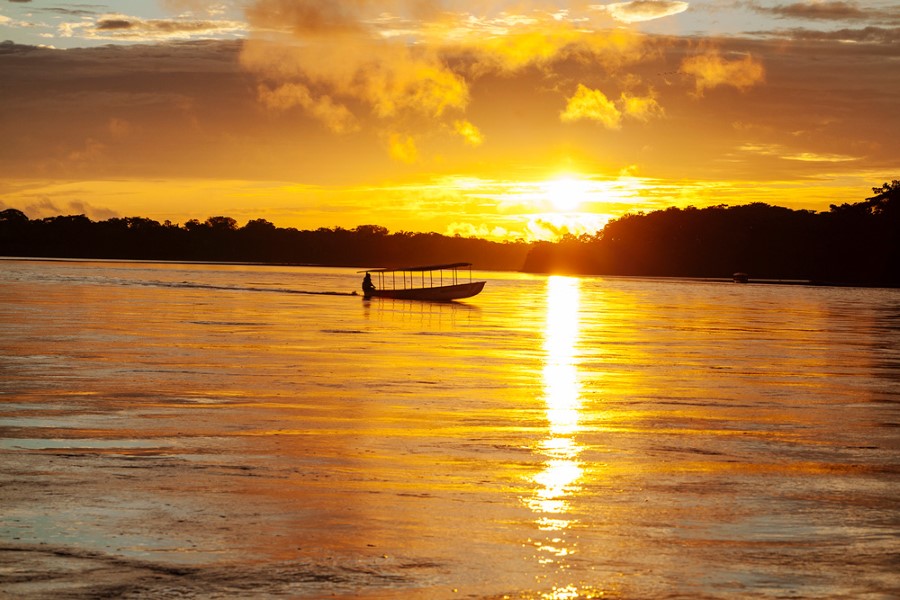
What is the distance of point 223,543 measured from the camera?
34.3ft

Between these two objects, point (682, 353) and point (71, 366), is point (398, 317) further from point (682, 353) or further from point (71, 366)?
point (71, 366)

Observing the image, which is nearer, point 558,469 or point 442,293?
point 558,469

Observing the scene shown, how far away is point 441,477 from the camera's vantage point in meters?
14.0

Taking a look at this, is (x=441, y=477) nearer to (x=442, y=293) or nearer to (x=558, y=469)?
(x=558, y=469)

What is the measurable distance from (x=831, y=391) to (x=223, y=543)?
63.2 feet

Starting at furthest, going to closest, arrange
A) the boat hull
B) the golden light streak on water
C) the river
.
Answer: the boat hull < the golden light streak on water < the river

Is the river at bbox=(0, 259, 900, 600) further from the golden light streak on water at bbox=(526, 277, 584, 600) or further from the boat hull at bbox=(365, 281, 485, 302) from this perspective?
the boat hull at bbox=(365, 281, 485, 302)

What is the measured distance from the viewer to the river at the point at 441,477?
9.55 m

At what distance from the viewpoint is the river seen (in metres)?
9.55

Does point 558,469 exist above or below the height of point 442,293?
below

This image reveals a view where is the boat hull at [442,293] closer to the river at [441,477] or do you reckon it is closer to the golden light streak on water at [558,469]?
the river at [441,477]

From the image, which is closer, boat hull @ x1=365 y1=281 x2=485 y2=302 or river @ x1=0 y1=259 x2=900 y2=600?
river @ x1=0 y1=259 x2=900 y2=600

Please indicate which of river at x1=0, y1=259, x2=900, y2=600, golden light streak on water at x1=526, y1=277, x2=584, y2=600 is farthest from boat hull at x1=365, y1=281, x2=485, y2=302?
golden light streak on water at x1=526, y1=277, x2=584, y2=600

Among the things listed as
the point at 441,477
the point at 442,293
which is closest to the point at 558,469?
the point at 441,477
